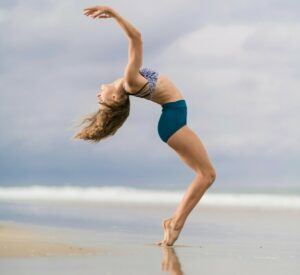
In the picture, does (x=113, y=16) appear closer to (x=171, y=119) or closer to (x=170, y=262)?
(x=171, y=119)

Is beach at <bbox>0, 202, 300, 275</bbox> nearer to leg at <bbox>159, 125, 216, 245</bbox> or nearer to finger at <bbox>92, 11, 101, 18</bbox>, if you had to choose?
leg at <bbox>159, 125, 216, 245</bbox>

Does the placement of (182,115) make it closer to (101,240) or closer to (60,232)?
(101,240)

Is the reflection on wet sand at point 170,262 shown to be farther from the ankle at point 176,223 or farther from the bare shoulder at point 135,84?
the bare shoulder at point 135,84

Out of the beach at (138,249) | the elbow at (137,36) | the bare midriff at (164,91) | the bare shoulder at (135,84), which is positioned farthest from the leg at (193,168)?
the elbow at (137,36)

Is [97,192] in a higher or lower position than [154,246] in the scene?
lower

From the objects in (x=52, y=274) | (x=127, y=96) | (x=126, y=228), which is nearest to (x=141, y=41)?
(x=127, y=96)

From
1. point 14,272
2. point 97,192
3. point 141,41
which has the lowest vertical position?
point 97,192

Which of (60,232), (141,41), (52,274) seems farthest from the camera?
(60,232)

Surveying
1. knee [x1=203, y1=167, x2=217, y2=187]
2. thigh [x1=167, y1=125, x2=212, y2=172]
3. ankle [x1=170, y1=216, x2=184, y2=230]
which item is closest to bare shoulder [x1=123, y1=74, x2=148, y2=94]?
thigh [x1=167, y1=125, x2=212, y2=172]

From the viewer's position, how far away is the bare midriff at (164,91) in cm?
639

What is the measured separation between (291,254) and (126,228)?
9.99ft

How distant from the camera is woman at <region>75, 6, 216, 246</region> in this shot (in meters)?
6.33

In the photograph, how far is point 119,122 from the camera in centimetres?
659

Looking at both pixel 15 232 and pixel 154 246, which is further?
pixel 15 232
